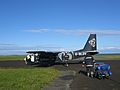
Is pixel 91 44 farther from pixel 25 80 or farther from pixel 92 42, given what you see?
pixel 25 80

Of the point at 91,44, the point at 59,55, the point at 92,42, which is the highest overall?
the point at 92,42

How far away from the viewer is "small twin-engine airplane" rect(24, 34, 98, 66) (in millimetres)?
44719

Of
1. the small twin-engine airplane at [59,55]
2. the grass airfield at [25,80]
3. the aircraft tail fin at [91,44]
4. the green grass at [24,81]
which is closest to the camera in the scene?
the green grass at [24,81]

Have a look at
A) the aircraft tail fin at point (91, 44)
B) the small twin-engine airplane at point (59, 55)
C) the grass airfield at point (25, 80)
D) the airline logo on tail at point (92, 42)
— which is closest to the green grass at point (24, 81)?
the grass airfield at point (25, 80)

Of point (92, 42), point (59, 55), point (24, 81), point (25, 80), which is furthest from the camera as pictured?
point (92, 42)

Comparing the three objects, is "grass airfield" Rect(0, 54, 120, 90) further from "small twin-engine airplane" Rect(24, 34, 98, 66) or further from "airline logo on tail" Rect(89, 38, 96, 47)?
"airline logo on tail" Rect(89, 38, 96, 47)

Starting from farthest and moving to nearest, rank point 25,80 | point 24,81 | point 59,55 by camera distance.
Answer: point 59,55 → point 25,80 → point 24,81

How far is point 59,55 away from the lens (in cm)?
4625

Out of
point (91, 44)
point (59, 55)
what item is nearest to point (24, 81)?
point (59, 55)

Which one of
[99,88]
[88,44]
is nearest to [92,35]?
[88,44]

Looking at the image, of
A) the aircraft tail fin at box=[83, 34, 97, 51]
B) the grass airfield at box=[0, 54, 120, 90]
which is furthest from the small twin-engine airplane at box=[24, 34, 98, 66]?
the grass airfield at box=[0, 54, 120, 90]

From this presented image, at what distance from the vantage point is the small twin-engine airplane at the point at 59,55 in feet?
147

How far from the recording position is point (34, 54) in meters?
45.2

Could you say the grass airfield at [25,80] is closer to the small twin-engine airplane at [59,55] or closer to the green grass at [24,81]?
the green grass at [24,81]
